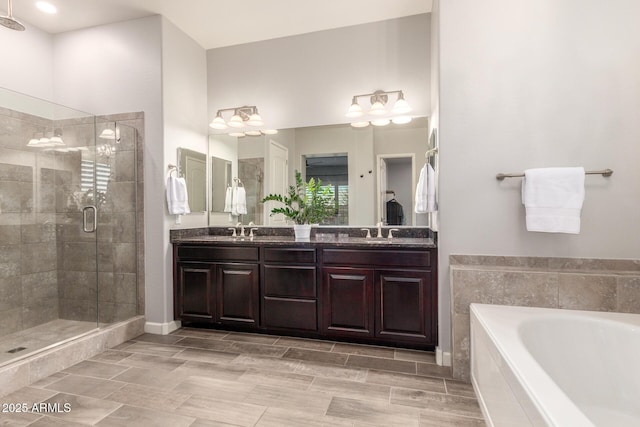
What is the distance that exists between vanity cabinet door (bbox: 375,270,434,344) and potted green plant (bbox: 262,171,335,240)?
2.90 ft

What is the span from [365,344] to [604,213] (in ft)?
6.25

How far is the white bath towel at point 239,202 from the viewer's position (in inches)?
138

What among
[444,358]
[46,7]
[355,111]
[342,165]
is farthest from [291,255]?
[46,7]

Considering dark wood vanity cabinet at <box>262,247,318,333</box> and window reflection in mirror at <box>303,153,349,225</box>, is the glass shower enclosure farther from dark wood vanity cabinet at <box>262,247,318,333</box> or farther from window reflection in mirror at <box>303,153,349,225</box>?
window reflection in mirror at <box>303,153,349,225</box>

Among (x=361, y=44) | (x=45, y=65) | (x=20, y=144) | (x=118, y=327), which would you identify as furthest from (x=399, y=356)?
(x=45, y=65)

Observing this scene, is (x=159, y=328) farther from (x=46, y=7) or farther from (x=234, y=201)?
(x=46, y=7)

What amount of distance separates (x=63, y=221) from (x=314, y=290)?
230cm

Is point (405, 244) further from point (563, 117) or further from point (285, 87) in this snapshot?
point (285, 87)

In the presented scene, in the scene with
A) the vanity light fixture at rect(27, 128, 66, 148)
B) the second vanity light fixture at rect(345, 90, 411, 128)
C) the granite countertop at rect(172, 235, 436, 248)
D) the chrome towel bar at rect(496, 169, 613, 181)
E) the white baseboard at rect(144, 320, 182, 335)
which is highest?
the second vanity light fixture at rect(345, 90, 411, 128)

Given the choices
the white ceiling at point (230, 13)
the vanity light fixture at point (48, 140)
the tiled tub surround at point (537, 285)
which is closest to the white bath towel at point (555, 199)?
the tiled tub surround at point (537, 285)

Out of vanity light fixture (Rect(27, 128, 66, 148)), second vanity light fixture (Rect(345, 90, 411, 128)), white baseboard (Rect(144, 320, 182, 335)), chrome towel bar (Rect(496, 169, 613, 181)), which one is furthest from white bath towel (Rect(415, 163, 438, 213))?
vanity light fixture (Rect(27, 128, 66, 148))

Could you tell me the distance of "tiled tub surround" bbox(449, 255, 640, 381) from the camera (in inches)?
74.9

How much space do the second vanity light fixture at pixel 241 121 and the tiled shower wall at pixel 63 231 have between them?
778 mm

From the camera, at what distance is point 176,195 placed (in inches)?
117
